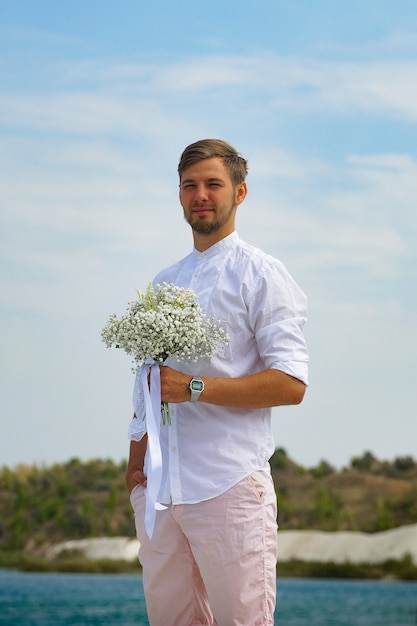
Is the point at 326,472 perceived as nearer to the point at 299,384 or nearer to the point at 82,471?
the point at 82,471

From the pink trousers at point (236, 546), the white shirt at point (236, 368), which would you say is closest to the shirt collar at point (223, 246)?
the white shirt at point (236, 368)

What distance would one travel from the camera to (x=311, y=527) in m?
22.8

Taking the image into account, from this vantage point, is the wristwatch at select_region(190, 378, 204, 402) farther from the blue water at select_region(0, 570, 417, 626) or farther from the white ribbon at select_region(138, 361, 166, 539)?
the blue water at select_region(0, 570, 417, 626)

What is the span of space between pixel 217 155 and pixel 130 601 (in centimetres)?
2095

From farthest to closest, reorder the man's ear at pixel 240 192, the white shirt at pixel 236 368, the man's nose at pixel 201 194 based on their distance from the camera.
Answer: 1. the man's ear at pixel 240 192
2. the man's nose at pixel 201 194
3. the white shirt at pixel 236 368

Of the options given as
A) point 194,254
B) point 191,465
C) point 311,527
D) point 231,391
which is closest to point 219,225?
Answer: point 194,254

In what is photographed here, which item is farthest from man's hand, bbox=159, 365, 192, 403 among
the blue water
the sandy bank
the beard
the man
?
the sandy bank

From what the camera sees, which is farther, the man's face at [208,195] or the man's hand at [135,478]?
the man's hand at [135,478]

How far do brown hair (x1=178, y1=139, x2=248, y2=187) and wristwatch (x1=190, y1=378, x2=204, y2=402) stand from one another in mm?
853

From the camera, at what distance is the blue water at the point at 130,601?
21.2 meters

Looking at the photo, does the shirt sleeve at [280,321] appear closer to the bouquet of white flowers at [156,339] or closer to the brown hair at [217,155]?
the bouquet of white flowers at [156,339]

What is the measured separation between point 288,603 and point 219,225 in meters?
20.4

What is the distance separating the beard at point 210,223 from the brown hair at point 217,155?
12 centimetres

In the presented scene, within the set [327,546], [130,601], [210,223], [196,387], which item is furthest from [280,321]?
[130,601]
